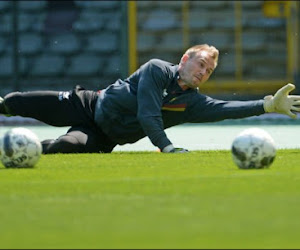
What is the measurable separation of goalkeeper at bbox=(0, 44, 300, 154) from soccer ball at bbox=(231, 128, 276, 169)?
5.08 ft

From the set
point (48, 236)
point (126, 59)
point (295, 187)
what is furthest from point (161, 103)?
point (126, 59)

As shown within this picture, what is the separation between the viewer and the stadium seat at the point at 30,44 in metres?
20.4

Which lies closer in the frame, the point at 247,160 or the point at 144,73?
the point at 247,160

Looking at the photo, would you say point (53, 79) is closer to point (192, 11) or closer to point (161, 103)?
point (192, 11)

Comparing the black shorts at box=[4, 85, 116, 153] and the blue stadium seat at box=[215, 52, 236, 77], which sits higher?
the black shorts at box=[4, 85, 116, 153]

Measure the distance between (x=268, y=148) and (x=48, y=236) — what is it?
2.64 meters

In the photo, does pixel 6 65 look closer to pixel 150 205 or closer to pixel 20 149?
pixel 20 149

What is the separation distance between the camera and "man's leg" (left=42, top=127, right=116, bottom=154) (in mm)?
8477

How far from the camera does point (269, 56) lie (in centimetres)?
2048

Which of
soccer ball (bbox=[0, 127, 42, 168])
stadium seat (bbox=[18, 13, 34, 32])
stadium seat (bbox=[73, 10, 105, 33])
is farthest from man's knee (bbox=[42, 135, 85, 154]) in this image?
stadium seat (bbox=[18, 13, 34, 32])

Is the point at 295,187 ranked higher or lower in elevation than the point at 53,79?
higher

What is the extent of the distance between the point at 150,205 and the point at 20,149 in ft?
6.71

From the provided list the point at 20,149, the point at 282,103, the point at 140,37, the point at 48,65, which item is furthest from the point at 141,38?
the point at 20,149

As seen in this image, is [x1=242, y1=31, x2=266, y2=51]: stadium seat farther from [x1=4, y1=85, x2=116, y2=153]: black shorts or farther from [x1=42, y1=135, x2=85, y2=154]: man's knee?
[x1=42, y1=135, x2=85, y2=154]: man's knee
